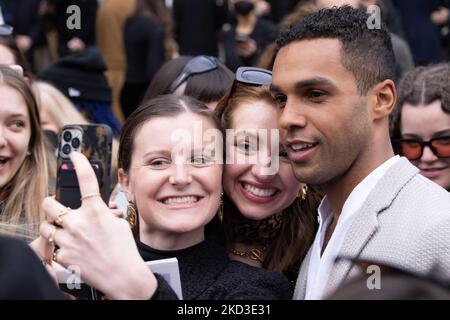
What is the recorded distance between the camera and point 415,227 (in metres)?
2.30

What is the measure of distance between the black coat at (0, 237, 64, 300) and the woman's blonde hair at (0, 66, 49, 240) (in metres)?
1.75

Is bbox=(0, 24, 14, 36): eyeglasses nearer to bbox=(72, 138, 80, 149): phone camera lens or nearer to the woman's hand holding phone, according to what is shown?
bbox=(72, 138, 80, 149): phone camera lens

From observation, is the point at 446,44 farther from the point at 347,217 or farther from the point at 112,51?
the point at 347,217

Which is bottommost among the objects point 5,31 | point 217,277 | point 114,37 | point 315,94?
point 114,37

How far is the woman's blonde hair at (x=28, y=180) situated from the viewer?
Result: 3307 mm

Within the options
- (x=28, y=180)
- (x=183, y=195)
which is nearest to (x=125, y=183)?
(x=183, y=195)

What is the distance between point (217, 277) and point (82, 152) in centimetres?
61

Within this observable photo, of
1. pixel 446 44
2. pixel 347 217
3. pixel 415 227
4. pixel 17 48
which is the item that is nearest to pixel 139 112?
pixel 347 217

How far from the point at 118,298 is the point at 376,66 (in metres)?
1.22

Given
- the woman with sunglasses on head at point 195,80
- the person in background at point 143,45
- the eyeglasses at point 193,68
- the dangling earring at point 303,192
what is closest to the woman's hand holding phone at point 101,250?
the dangling earring at point 303,192

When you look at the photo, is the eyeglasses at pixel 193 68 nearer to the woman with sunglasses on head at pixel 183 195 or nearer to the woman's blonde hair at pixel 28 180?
the woman's blonde hair at pixel 28 180

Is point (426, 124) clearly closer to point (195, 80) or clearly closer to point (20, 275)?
point (195, 80)

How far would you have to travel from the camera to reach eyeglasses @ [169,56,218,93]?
12.8 ft

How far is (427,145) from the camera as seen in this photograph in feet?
11.9
